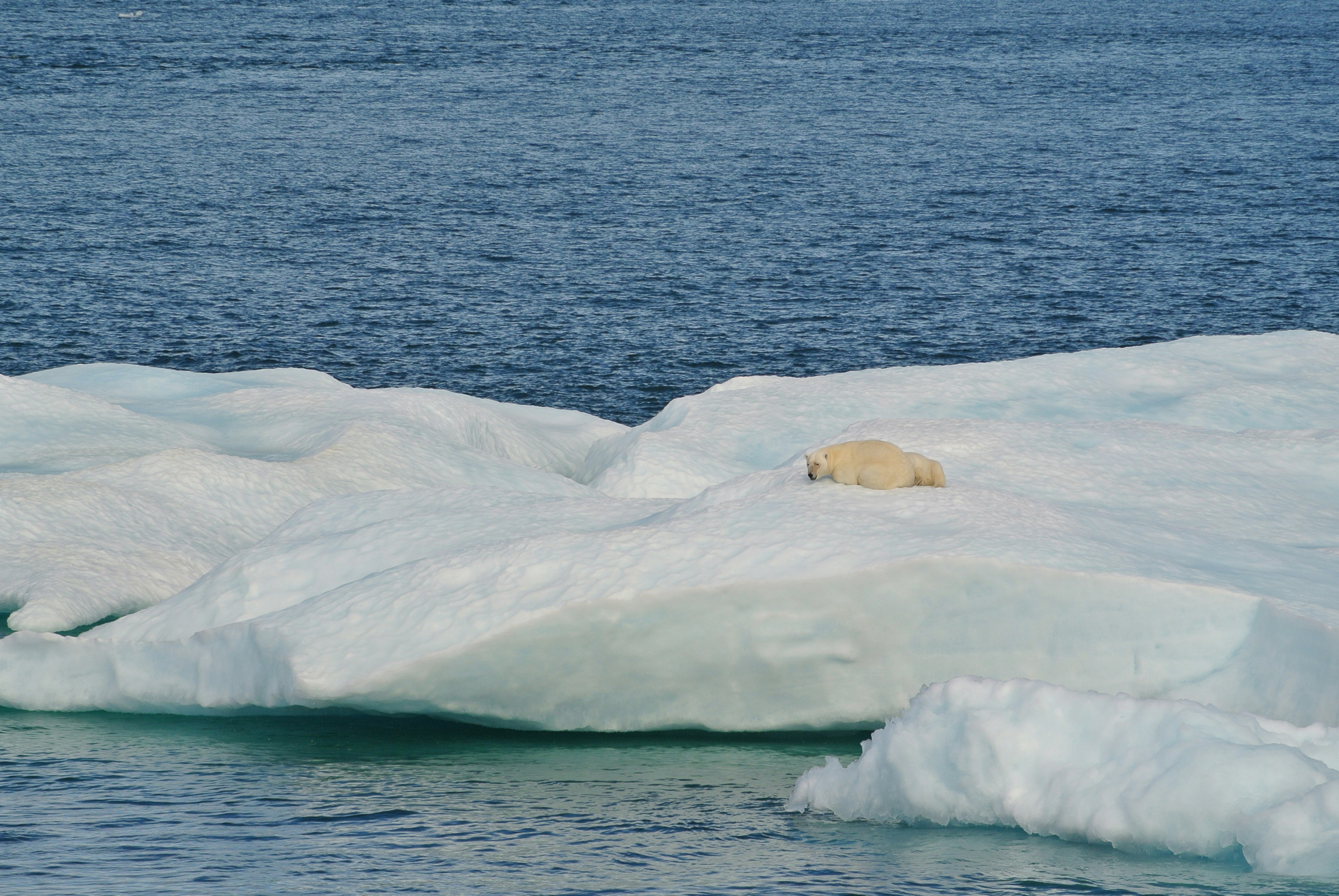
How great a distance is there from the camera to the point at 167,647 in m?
8.43

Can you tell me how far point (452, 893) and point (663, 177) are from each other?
34.8m

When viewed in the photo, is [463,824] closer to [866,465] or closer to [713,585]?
[713,585]

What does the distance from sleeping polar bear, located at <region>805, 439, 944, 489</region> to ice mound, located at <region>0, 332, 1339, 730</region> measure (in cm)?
9

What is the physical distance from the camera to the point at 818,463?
8.29 meters

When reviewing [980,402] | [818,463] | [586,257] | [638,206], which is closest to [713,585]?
[818,463]

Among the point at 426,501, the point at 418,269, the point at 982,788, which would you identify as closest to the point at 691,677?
the point at 982,788

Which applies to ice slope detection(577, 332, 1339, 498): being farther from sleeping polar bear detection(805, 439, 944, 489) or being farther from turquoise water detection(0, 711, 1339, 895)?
turquoise water detection(0, 711, 1339, 895)

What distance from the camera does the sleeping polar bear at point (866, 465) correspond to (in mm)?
8289

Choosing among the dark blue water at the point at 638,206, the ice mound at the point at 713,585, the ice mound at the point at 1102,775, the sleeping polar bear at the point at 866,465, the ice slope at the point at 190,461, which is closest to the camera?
the ice mound at the point at 1102,775

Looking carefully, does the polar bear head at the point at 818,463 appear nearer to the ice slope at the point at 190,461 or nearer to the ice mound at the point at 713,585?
the ice mound at the point at 713,585

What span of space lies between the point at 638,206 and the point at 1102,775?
30702 millimetres

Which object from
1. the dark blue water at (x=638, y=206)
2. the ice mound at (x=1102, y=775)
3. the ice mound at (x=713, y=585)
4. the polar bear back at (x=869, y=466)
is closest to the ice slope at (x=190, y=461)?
the ice mound at (x=713, y=585)

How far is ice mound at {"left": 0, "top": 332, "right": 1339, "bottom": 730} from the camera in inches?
296

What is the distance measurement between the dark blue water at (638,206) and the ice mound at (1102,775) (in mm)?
15497
